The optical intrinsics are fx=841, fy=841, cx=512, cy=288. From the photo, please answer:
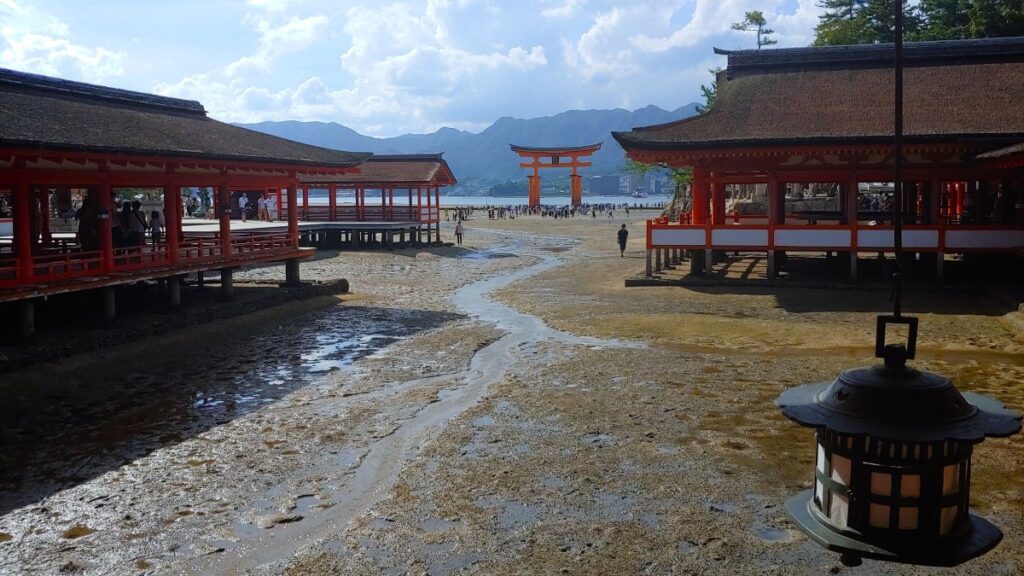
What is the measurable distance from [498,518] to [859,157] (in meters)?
20.8

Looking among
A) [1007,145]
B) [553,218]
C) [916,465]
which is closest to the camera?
[916,465]

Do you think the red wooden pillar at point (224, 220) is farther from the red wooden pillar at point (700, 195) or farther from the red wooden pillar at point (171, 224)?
the red wooden pillar at point (700, 195)

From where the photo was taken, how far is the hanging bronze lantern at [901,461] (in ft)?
A: 13.5

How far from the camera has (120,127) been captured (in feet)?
61.6

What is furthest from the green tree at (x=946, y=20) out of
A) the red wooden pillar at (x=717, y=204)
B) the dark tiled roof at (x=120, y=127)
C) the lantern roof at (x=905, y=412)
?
the lantern roof at (x=905, y=412)

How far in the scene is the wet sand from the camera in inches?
Answer: 300

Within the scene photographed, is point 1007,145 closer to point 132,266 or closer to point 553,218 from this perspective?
point 132,266

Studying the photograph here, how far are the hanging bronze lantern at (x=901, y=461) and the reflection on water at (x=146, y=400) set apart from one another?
8289 mm

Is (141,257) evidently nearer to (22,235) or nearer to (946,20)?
(22,235)

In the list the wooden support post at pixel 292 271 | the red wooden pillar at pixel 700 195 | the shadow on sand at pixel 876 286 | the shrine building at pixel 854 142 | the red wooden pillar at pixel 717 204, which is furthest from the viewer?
the red wooden pillar at pixel 717 204

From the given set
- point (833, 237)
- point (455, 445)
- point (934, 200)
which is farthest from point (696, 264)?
point (455, 445)

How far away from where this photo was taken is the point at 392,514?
847cm

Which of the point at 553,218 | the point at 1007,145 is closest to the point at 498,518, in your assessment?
the point at 1007,145

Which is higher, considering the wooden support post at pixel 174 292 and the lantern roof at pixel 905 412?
the lantern roof at pixel 905 412
